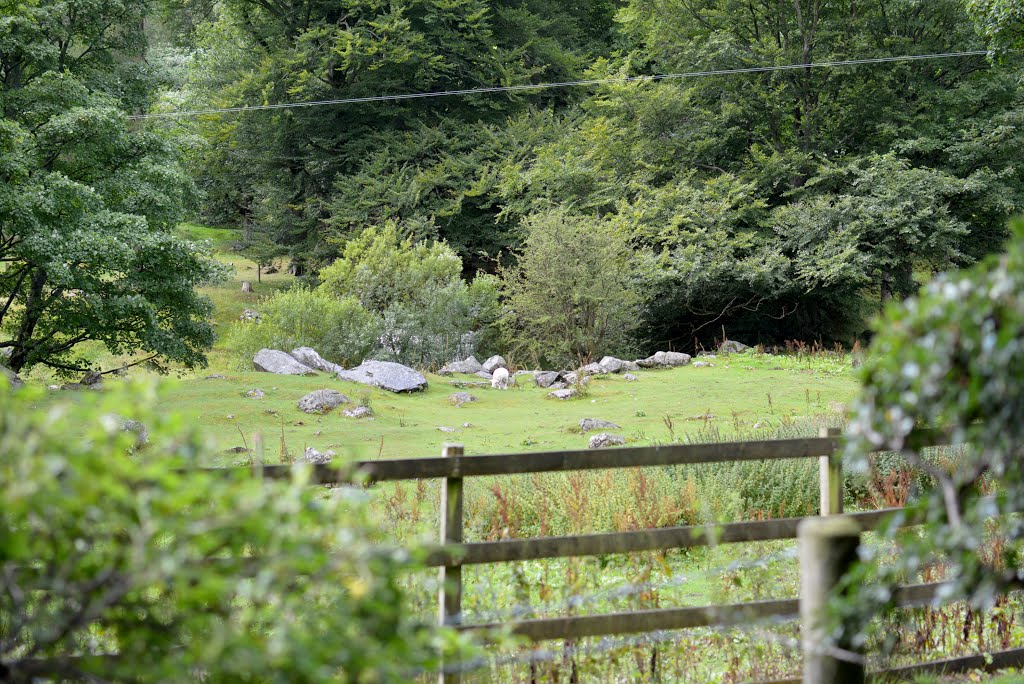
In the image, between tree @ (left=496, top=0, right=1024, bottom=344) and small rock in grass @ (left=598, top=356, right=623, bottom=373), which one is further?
tree @ (left=496, top=0, right=1024, bottom=344)

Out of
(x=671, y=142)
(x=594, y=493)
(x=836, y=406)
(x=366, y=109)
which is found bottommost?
(x=836, y=406)

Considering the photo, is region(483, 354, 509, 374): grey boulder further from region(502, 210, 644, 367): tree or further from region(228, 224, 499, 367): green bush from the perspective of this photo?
region(228, 224, 499, 367): green bush

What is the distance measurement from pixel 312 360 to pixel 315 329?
75.1 inches

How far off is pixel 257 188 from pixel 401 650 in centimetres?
3271

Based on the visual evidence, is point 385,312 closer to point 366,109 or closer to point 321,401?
point 321,401

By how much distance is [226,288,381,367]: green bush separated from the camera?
19750mm

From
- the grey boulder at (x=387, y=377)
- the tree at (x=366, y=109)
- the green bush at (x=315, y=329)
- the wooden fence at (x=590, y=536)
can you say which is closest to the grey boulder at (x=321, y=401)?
the grey boulder at (x=387, y=377)

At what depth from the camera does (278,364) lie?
57.7ft

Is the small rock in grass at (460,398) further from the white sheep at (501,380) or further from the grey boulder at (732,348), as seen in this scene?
the grey boulder at (732,348)

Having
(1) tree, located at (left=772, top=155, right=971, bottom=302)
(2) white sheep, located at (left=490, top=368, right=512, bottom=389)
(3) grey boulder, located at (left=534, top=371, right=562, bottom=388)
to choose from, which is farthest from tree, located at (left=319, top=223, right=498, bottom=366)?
(1) tree, located at (left=772, top=155, right=971, bottom=302)

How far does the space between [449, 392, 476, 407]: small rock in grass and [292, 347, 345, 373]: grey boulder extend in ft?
9.32

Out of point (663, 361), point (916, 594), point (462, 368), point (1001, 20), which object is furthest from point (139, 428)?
point (1001, 20)

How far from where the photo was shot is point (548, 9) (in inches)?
1399

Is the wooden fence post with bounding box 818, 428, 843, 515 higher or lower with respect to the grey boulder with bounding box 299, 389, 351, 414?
higher
